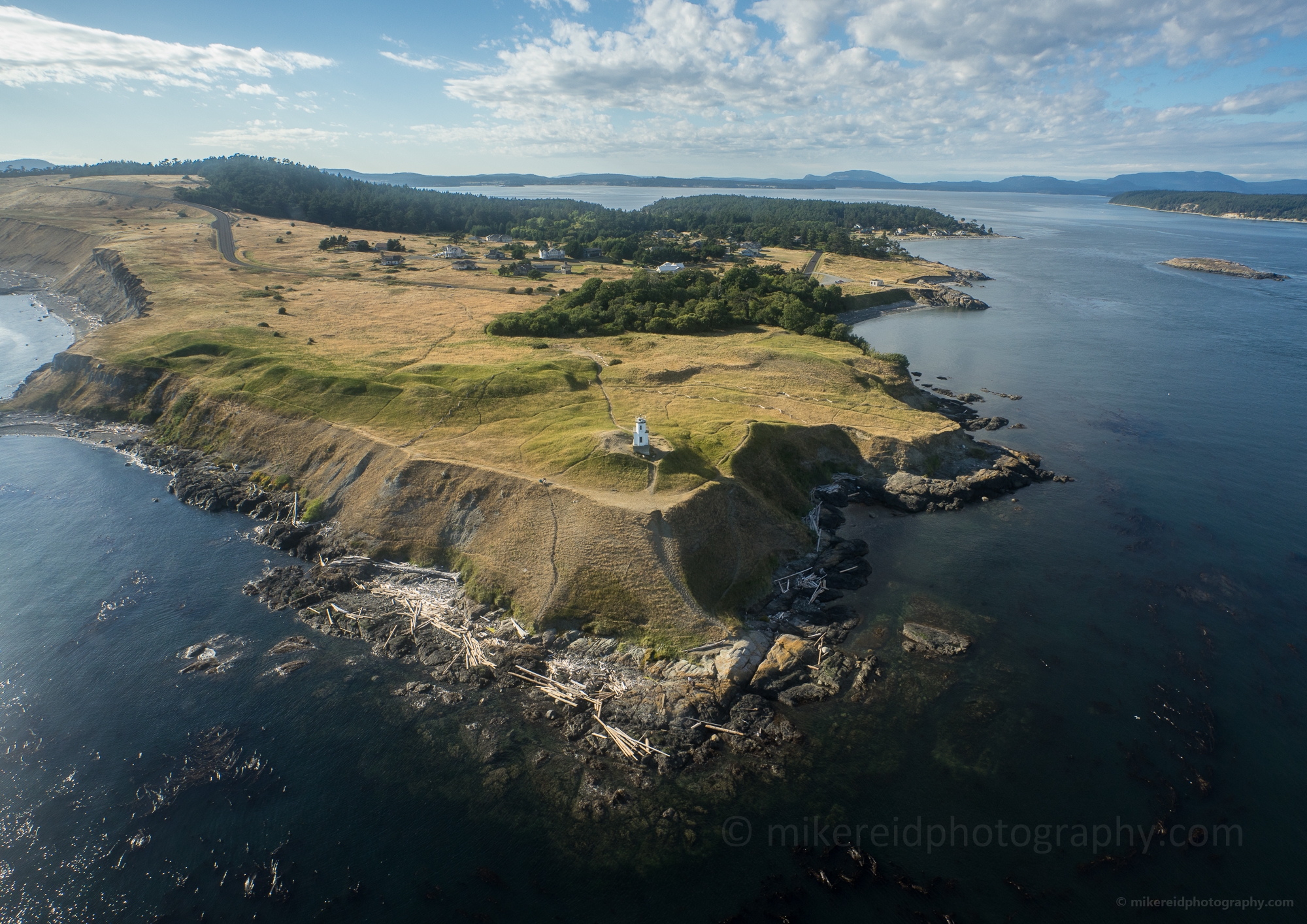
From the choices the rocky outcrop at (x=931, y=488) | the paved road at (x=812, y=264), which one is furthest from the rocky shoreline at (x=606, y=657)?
the paved road at (x=812, y=264)

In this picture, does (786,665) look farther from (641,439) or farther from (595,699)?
(641,439)

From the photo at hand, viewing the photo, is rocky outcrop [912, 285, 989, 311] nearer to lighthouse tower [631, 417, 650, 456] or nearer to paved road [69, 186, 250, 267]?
lighthouse tower [631, 417, 650, 456]

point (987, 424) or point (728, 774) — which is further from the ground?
point (987, 424)

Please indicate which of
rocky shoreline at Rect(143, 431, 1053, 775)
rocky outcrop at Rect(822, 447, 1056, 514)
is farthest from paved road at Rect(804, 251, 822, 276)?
rocky shoreline at Rect(143, 431, 1053, 775)

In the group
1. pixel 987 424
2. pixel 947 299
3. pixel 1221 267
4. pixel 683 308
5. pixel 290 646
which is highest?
pixel 1221 267

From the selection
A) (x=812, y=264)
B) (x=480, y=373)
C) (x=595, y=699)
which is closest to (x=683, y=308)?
(x=480, y=373)

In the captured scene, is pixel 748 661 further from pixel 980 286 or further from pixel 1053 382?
pixel 980 286
